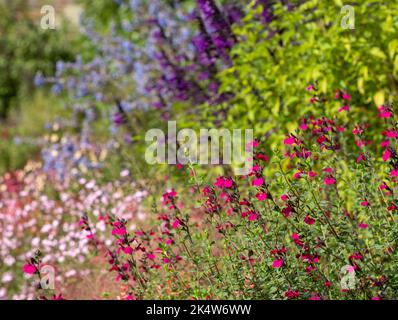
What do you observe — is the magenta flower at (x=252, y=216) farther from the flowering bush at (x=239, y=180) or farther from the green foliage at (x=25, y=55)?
the green foliage at (x=25, y=55)

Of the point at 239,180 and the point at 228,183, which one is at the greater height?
the point at 239,180

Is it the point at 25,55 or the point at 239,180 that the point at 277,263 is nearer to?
the point at 239,180

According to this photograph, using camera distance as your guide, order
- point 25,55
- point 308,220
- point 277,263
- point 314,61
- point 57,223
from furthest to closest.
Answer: point 25,55
point 57,223
point 314,61
point 308,220
point 277,263

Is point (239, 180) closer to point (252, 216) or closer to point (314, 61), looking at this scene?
point (252, 216)

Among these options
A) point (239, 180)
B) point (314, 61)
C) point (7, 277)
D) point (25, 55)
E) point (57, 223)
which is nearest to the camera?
point (239, 180)

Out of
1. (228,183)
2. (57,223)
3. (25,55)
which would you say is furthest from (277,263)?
(25,55)

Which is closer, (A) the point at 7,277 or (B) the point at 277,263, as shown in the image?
(B) the point at 277,263

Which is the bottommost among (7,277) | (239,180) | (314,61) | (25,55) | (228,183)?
(7,277)

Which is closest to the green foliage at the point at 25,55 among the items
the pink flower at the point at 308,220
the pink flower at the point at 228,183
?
the pink flower at the point at 228,183

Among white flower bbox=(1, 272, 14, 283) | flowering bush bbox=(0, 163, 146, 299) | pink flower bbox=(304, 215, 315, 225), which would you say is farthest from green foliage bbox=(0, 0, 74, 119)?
pink flower bbox=(304, 215, 315, 225)

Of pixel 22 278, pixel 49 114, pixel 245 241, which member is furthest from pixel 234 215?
pixel 49 114

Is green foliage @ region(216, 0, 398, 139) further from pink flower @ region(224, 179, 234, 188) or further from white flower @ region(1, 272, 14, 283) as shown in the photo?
white flower @ region(1, 272, 14, 283)
